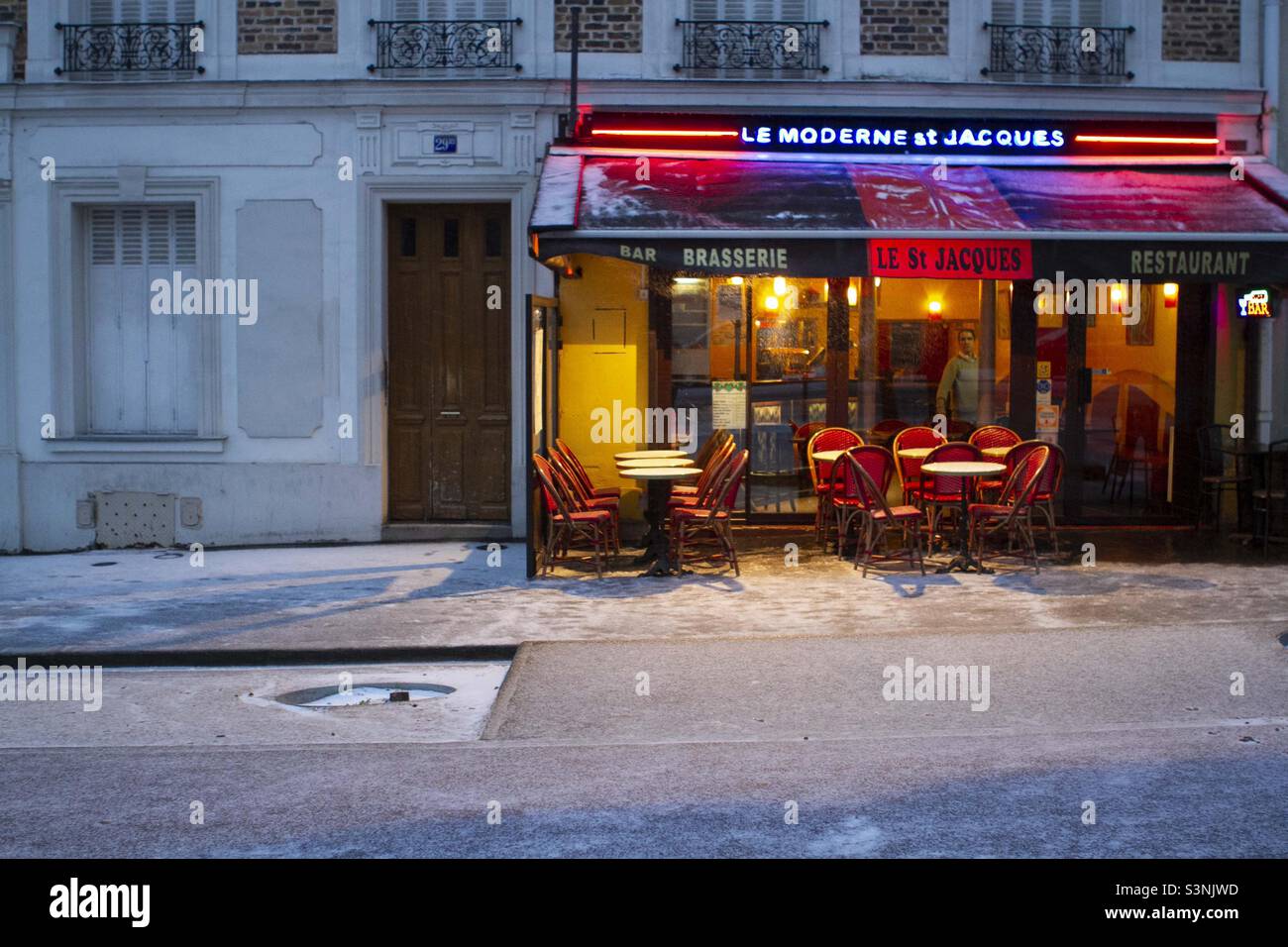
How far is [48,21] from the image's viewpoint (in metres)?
13.6

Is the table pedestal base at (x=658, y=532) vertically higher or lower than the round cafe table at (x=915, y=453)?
lower

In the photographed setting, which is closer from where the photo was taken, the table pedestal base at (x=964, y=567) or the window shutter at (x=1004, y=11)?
the table pedestal base at (x=964, y=567)

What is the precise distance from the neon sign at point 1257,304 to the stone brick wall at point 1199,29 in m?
2.19

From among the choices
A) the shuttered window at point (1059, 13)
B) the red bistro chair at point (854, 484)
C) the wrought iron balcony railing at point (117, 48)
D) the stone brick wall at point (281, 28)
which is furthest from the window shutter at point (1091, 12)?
the wrought iron balcony railing at point (117, 48)

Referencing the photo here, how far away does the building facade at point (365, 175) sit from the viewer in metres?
13.5

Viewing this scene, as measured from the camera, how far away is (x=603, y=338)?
46.3 feet

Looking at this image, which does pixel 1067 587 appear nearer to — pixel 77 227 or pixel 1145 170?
pixel 1145 170

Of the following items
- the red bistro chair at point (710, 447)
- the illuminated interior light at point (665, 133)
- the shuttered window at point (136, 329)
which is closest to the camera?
the red bistro chair at point (710, 447)

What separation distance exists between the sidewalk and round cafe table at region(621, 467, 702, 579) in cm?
20

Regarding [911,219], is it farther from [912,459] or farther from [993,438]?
[993,438]

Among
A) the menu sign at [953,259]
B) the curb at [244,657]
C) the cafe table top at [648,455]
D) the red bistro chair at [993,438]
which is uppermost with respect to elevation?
the menu sign at [953,259]

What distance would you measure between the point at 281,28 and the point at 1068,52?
7.12 metres

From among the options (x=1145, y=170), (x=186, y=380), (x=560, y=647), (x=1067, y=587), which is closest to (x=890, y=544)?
(x=1067, y=587)

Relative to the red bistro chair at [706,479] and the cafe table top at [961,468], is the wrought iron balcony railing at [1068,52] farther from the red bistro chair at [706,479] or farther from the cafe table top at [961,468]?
the red bistro chair at [706,479]
